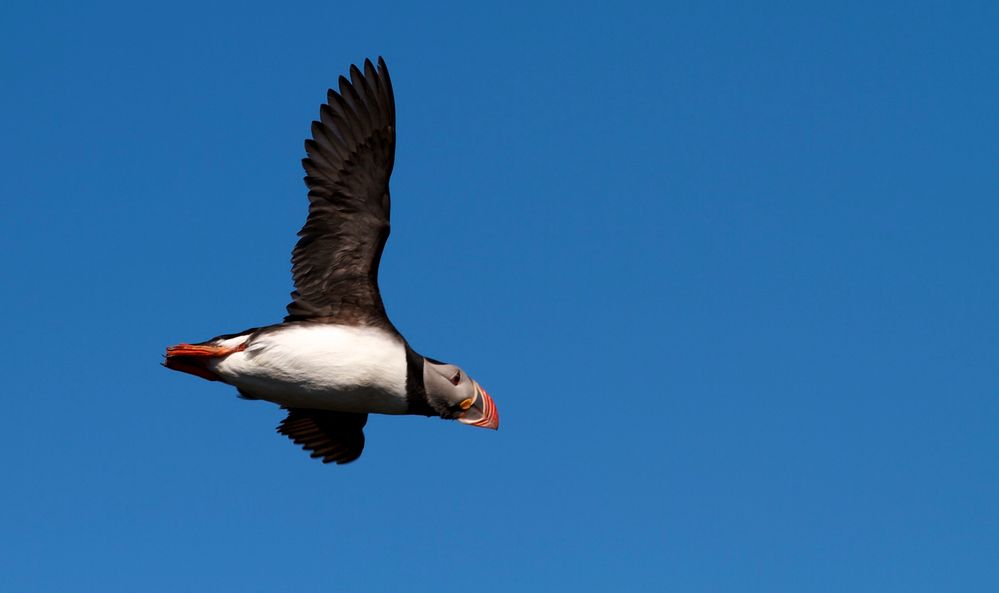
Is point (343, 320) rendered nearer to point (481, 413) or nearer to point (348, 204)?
point (348, 204)

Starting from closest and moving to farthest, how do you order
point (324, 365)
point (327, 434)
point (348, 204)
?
1. point (324, 365)
2. point (348, 204)
3. point (327, 434)

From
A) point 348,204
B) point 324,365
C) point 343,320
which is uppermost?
point 348,204

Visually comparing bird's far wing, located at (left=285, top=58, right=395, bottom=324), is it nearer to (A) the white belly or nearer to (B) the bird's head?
(A) the white belly

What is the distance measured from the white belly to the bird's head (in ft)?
0.92

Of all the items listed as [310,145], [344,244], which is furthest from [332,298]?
[310,145]

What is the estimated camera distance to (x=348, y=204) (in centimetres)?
1255

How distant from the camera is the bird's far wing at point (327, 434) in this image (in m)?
14.0

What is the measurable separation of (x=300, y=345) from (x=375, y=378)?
0.67 meters

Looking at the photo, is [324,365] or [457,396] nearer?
[324,365]

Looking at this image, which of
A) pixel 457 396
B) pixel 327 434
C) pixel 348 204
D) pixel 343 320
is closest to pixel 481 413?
pixel 457 396

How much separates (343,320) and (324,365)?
475 millimetres

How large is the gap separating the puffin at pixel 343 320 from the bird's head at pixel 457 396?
0.04ft

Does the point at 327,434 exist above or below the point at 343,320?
below

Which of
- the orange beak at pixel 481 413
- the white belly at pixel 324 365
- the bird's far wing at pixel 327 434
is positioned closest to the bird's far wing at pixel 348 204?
the white belly at pixel 324 365
